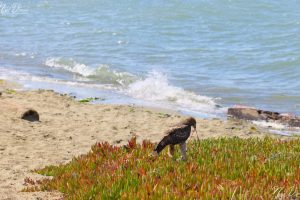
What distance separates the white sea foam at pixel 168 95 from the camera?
940 inches

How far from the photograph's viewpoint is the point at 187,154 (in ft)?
36.1

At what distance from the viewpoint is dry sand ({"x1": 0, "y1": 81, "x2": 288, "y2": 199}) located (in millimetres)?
14923

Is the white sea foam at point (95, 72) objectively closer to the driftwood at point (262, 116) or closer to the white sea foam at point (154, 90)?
the white sea foam at point (154, 90)

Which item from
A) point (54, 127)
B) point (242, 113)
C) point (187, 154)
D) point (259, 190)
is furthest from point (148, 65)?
point (259, 190)

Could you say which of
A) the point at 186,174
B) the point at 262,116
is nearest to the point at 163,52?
the point at 262,116


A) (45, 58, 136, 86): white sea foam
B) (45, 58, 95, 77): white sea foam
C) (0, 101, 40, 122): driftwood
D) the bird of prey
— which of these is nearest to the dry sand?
(0, 101, 40, 122): driftwood

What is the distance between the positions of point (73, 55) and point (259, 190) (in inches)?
1162

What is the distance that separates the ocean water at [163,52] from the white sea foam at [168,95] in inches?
1.7

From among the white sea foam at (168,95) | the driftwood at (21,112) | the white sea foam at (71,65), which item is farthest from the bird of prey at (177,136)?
the white sea foam at (71,65)

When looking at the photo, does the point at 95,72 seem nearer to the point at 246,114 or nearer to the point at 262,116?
the point at 246,114

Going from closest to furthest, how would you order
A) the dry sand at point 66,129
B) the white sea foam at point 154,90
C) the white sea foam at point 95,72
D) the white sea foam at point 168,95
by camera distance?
the dry sand at point 66,129, the white sea foam at point 154,90, the white sea foam at point 168,95, the white sea foam at point 95,72

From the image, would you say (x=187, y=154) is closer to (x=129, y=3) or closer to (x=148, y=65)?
(x=148, y=65)

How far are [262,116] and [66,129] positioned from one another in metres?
7.26

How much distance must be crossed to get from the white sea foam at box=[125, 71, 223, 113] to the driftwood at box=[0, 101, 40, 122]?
6545 mm
